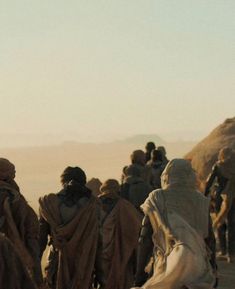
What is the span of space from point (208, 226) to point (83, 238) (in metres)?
2.66

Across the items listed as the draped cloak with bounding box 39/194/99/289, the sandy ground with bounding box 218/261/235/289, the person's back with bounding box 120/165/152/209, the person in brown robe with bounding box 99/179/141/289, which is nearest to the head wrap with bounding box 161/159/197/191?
the draped cloak with bounding box 39/194/99/289

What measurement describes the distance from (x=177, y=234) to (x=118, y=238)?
18.0ft

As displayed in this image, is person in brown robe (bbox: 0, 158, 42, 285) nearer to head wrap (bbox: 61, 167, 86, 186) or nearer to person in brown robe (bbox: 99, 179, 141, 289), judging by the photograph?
head wrap (bbox: 61, 167, 86, 186)

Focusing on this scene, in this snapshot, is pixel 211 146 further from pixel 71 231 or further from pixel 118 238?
pixel 71 231

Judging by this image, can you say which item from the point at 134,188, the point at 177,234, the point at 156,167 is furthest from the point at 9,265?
the point at 156,167

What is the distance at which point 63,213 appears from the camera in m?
11.9

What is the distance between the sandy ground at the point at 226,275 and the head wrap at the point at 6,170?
7266 millimetres

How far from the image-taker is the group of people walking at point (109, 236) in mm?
9383

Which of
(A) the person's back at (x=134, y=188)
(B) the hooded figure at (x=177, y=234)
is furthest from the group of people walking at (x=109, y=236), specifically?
(A) the person's back at (x=134, y=188)

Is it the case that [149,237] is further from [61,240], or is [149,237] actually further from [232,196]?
[232,196]

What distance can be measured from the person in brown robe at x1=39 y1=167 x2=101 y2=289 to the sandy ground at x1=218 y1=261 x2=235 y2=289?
5.85 meters

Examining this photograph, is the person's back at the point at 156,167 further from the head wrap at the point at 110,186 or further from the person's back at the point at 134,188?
the head wrap at the point at 110,186

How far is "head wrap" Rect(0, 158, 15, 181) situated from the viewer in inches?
443

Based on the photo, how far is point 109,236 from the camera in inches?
587
